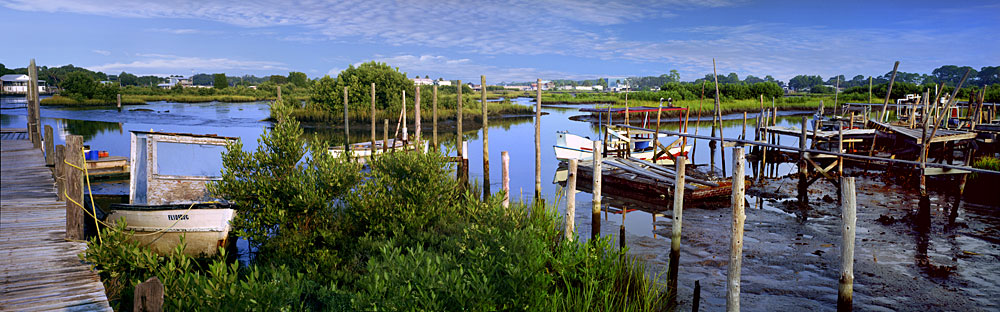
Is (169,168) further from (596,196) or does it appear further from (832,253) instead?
(832,253)

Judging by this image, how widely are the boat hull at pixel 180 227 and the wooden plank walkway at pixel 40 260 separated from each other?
1163mm

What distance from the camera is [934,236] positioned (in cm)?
1503

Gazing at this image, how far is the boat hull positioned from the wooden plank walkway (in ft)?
3.82

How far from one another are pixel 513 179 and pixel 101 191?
15.2 m

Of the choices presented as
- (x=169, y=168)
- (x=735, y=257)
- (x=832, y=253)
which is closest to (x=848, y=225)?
(x=735, y=257)

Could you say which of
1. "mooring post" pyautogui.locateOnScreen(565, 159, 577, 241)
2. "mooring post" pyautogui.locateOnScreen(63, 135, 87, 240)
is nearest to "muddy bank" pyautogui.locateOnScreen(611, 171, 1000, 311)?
"mooring post" pyautogui.locateOnScreen(565, 159, 577, 241)

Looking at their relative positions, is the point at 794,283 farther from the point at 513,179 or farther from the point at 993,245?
the point at 513,179

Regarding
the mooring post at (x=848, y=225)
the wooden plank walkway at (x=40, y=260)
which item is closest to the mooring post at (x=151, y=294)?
the wooden plank walkway at (x=40, y=260)

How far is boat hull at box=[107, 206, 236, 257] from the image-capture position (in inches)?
454

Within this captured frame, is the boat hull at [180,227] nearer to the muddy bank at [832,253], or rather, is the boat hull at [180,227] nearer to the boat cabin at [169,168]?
the boat cabin at [169,168]

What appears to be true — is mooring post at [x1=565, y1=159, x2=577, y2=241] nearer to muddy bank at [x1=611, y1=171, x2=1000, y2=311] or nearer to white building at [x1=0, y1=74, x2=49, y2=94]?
Result: muddy bank at [x1=611, y1=171, x2=1000, y2=311]

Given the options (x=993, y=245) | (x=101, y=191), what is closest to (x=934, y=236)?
(x=993, y=245)

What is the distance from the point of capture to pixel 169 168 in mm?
12438

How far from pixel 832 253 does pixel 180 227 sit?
1389 cm
